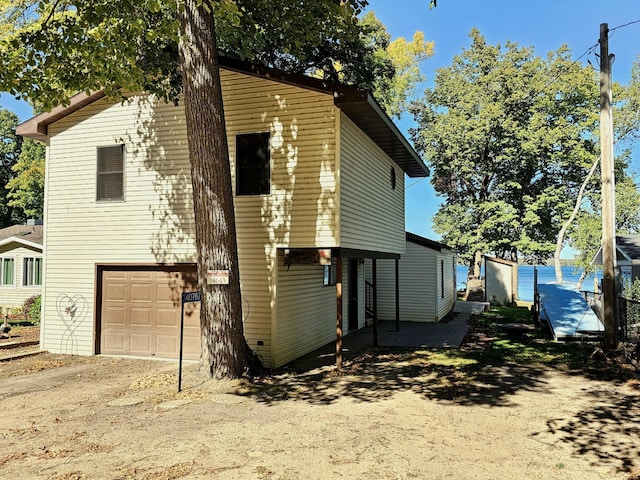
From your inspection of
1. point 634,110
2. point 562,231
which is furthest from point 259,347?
point 634,110

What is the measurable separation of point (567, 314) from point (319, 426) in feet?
38.3

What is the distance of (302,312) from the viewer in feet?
37.5

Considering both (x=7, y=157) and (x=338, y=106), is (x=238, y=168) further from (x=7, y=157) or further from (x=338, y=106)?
(x=7, y=157)

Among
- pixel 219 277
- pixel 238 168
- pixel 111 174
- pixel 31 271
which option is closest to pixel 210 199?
pixel 219 277

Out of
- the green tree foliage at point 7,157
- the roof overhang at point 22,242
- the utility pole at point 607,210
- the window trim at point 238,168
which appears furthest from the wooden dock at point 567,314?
the green tree foliage at point 7,157

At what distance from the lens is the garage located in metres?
10.9

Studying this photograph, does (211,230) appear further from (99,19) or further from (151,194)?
(99,19)

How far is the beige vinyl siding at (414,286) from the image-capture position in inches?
702

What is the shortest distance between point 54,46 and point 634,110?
110 feet

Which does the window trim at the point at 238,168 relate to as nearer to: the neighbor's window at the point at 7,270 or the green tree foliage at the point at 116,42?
the green tree foliage at the point at 116,42

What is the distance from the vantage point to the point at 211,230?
8.62m

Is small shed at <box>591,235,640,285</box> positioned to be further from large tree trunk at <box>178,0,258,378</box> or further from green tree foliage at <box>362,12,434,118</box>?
large tree trunk at <box>178,0,258,378</box>

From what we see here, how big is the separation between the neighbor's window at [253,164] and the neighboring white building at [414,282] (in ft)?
28.3

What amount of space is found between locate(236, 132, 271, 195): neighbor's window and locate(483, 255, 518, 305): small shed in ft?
65.6
